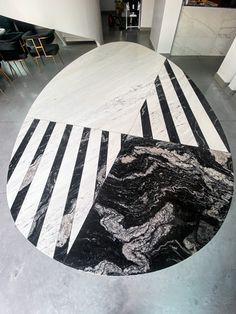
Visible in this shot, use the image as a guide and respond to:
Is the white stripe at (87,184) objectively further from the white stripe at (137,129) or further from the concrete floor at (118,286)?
the concrete floor at (118,286)

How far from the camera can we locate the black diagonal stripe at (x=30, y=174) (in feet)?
3.66

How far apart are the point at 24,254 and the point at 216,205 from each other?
1.49 meters

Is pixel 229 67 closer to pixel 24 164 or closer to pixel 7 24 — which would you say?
pixel 24 164

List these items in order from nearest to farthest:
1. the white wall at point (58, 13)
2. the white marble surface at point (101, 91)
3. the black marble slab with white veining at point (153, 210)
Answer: the black marble slab with white veining at point (153, 210) < the white marble surface at point (101, 91) < the white wall at point (58, 13)

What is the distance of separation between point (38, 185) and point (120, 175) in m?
0.58

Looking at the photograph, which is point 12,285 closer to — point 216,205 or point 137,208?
point 137,208

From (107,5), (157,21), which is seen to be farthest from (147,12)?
(107,5)

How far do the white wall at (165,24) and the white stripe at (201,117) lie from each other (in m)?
2.16

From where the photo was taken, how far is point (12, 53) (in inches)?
115

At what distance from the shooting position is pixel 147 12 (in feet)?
15.9

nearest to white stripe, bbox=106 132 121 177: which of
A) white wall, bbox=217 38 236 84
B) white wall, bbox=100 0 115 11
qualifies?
white wall, bbox=217 38 236 84

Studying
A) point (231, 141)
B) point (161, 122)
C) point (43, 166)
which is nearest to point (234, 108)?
point (231, 141)

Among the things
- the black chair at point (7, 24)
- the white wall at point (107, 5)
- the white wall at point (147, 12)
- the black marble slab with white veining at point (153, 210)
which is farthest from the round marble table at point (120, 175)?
the white wall at point (107, 5)

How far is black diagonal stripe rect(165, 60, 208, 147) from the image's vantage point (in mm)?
1436
